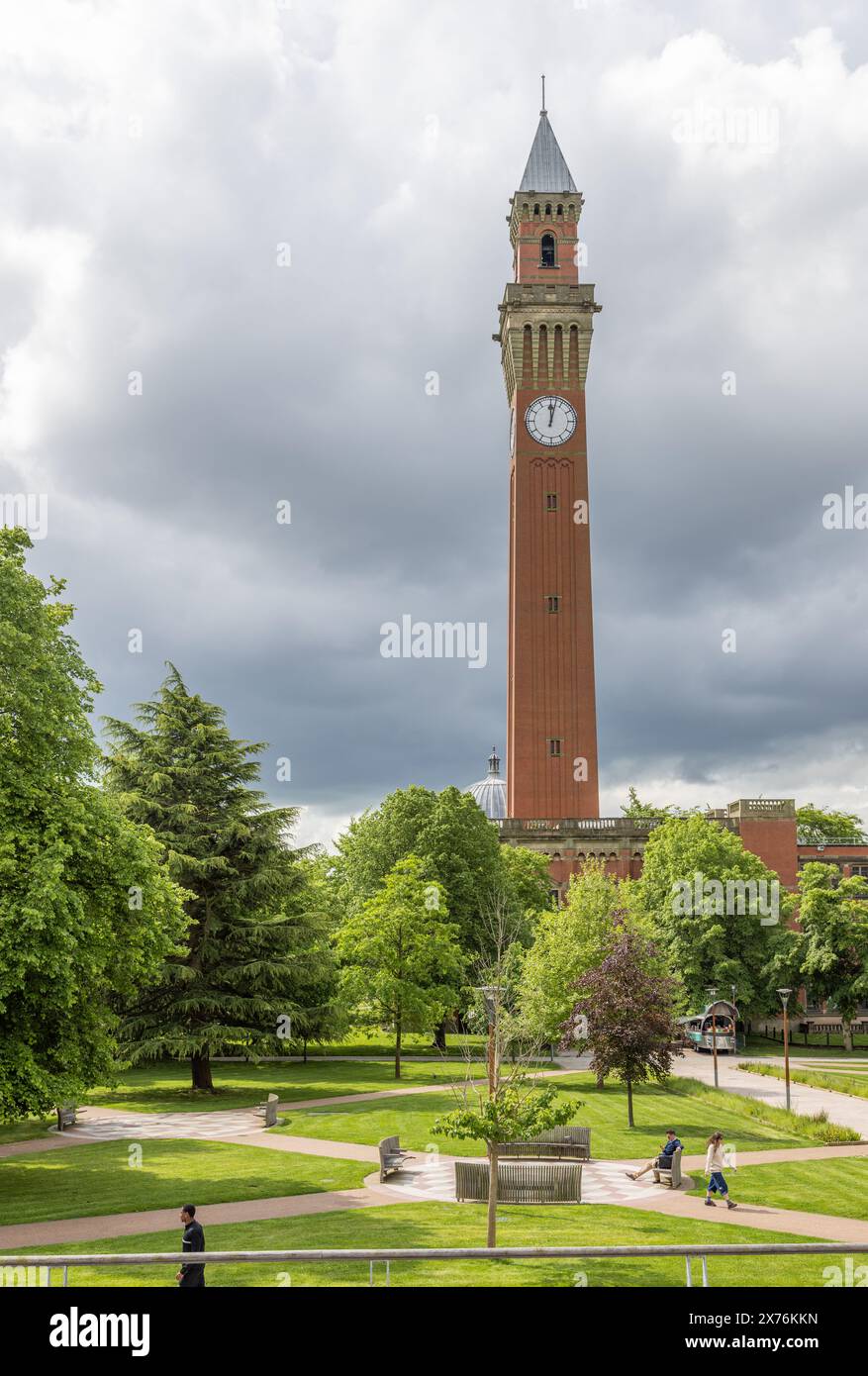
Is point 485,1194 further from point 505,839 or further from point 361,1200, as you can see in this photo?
point 505,839

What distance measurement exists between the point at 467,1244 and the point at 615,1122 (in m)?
15.4

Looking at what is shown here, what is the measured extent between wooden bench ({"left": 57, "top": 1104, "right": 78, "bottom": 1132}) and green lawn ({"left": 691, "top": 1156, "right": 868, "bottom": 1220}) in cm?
1572

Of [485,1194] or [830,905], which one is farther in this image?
[830,905]

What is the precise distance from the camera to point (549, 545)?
72500 mm

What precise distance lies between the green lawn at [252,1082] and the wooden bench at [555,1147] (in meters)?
5.94

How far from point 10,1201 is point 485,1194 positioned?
8.56 m

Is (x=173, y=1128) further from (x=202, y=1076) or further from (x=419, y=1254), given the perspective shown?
(x=419, y=1254)

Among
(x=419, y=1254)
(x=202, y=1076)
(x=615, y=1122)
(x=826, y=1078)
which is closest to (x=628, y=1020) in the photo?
(x=615, y=1122)

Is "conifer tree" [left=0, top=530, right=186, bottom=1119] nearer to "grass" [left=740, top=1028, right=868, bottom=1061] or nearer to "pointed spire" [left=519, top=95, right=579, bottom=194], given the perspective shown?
"grass" [left=740, top=1028, right=868, bottom=1061]

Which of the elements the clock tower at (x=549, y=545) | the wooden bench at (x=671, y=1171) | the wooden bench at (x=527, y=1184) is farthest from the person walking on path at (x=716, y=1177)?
the clock tower at (x=549, y=545)

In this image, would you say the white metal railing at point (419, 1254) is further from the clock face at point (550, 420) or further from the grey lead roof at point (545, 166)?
the grey lead roof at point (545, 166)

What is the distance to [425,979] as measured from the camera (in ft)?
133

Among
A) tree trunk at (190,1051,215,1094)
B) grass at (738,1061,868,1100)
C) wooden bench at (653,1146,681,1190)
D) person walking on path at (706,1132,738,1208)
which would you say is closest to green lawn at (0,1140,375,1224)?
wooden bench at (653,1146,681,1190)
